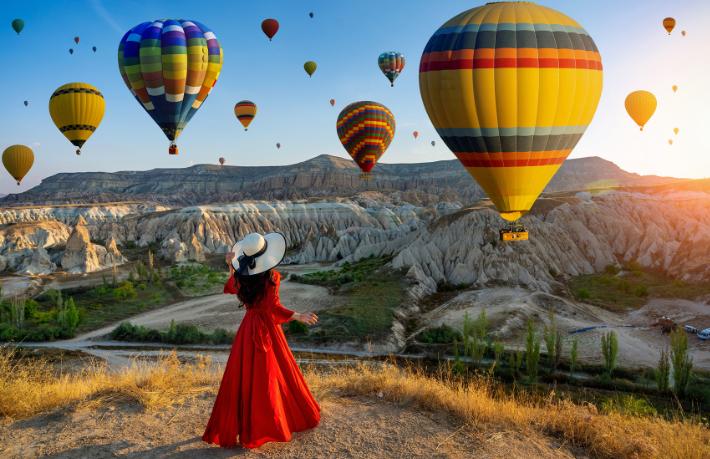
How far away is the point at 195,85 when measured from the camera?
2723 centimetres

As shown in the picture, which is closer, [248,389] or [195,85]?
[248,389]

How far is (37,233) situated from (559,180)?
124 meters

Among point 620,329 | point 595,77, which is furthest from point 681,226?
point 595,77

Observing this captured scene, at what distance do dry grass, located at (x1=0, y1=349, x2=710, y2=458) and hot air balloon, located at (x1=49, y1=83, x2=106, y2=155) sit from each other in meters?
31.9

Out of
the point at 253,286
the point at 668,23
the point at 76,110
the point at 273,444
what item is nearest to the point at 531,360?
the point at 273,444

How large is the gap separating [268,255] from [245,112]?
52.7 metres

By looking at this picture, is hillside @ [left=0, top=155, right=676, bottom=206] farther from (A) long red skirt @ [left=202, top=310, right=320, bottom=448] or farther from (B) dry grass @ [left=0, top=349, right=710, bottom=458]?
(A) long red skirt @ [left=202, top=310, right=320, bottom=448]

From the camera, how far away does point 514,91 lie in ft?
48.7

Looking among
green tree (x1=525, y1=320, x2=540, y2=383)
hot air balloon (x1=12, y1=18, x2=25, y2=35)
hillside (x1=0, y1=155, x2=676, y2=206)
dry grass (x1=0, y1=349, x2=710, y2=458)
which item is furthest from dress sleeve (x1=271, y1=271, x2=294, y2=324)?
hillside (x1=0, y1=155, x2=676, y2=206)

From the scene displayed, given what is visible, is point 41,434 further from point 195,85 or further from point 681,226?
point 681,226

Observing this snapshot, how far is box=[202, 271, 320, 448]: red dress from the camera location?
6.36 m

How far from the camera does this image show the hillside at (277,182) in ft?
479

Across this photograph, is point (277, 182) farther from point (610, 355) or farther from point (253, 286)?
point (253, 286)

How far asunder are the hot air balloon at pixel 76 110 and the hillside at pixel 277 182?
97941 millimetres
